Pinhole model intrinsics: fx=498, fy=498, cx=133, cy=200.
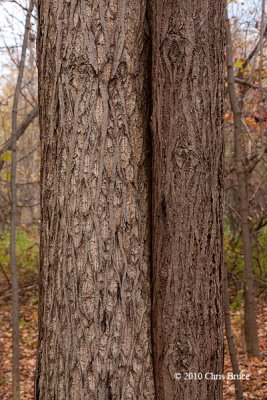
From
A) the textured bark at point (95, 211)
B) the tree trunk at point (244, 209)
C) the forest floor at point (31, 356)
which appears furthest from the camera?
the forest floor at point (31, 356)

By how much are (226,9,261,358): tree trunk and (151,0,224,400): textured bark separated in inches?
92.5

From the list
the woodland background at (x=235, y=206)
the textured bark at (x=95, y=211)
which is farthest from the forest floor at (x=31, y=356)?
the textured bark at (x=95, y=211)

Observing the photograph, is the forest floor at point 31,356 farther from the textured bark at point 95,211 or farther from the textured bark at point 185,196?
the textured bark at point 95,211

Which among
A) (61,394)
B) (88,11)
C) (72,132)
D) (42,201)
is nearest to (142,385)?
(61,394)

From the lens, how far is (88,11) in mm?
1917

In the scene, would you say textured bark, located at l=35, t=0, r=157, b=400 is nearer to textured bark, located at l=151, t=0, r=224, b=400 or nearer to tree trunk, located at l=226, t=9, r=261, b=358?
textured bark, located at l=151, t=0, r=224, b=400

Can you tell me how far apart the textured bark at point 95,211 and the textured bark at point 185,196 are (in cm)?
8

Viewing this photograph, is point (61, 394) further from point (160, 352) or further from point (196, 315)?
point (196, 315)

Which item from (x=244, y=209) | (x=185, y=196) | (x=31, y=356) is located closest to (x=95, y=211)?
(x=185, y=196)

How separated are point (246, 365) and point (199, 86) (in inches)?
182

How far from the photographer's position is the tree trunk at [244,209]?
14.2 ft

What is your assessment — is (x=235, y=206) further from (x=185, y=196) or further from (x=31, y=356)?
(x=185, y=196)

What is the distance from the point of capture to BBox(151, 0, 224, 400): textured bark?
1.92 m

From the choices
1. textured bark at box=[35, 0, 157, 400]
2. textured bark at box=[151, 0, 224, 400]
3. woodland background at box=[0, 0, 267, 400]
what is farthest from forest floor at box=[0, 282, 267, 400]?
textured bark at box=[35, 0, 157, 400]
